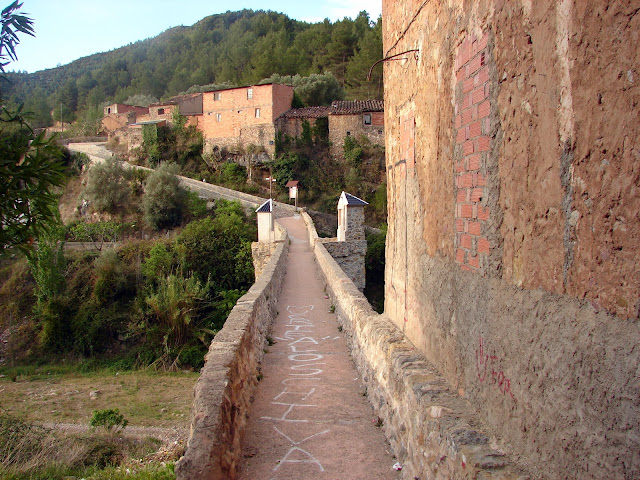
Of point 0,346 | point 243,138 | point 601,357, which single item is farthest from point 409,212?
point 243,138

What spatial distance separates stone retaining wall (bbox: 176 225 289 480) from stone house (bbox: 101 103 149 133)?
54070 mm

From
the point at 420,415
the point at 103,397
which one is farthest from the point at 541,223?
the point at 103,397

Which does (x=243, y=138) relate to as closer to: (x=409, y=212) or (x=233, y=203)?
(x=233, y=203)

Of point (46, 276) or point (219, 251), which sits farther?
point (219, 251)

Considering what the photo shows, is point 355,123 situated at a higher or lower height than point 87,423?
higher

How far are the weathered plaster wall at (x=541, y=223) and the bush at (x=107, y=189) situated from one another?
36.6m

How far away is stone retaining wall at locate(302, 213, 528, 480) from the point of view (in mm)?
2549

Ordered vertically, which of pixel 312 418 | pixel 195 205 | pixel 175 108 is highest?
pixel 175 108

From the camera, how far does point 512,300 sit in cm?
255

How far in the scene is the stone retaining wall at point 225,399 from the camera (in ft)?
11.0

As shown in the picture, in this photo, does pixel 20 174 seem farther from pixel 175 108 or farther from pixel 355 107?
pixel 175 108

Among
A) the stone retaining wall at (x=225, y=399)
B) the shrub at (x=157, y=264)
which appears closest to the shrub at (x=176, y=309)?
the shrub at (x=157, y=264)

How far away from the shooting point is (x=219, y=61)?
82.0m

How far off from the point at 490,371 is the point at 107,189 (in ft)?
125
